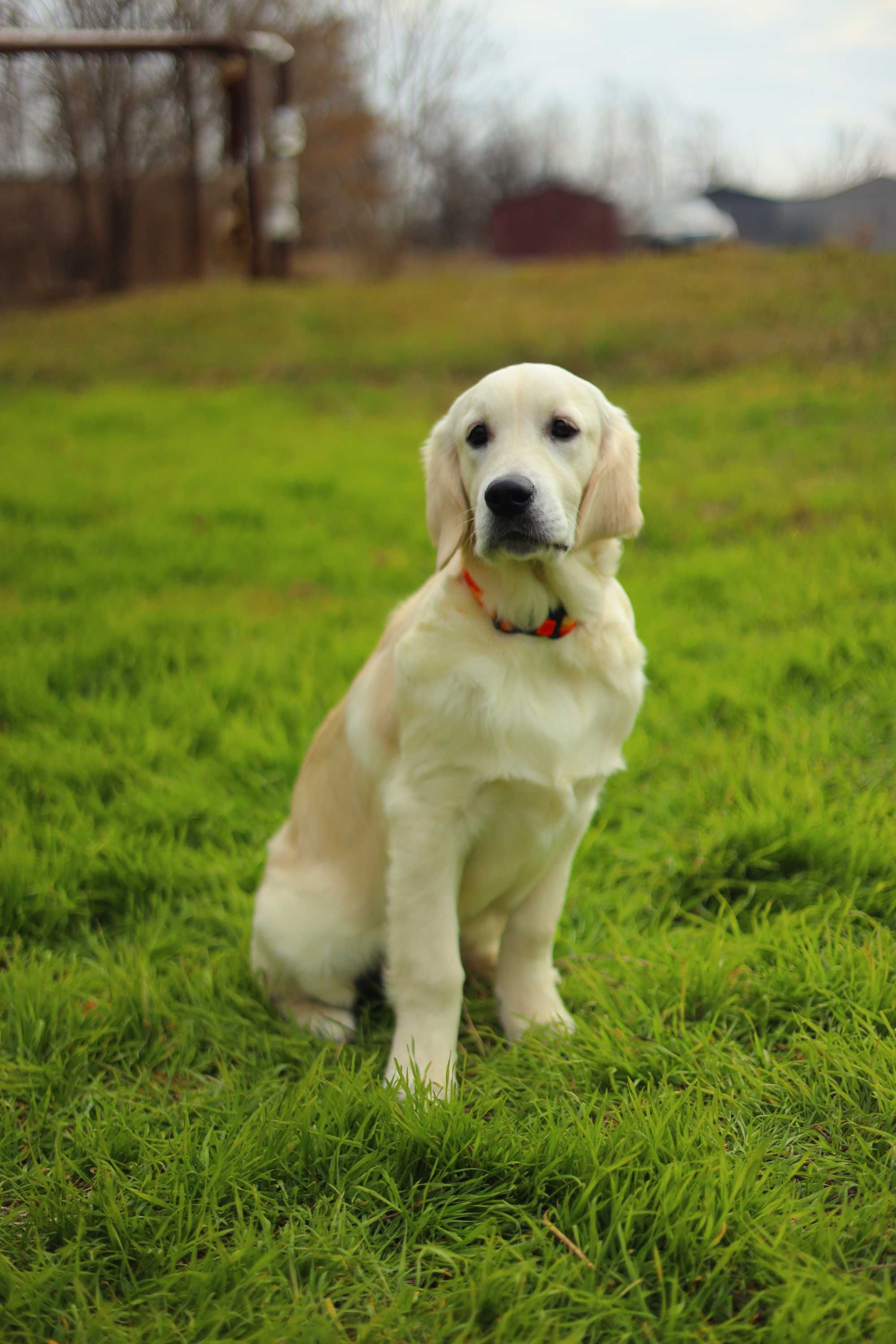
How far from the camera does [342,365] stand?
9.42m

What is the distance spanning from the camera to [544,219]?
28688 mm

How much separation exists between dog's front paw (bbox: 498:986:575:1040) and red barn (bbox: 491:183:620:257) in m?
27.4

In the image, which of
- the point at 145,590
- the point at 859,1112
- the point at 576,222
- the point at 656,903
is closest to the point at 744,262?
the point at 145,590

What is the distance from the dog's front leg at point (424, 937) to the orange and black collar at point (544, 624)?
1.22 ft

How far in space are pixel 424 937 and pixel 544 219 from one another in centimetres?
3028

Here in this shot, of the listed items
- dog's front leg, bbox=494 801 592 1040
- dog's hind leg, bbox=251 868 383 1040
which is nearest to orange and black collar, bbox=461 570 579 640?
dog's front leg, bbox=494 801 592 1040

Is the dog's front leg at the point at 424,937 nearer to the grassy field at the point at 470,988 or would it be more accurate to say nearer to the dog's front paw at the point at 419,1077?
the dog's front paw at the point at 419,1077

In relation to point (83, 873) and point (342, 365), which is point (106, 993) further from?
point (342, 365)

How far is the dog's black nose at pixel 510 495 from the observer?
1.80m

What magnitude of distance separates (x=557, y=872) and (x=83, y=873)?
133 centimetres

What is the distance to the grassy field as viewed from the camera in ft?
4.75

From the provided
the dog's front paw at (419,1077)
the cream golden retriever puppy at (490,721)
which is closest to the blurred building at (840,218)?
the cream golden retriever puppy at (490,721)

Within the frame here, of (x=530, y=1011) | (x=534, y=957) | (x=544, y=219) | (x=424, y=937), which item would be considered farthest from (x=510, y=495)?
(x=544, y=219)

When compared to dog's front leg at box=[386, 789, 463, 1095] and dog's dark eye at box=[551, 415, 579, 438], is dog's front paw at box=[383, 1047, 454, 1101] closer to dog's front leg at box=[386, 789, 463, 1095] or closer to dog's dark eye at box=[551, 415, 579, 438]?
dog's front leg at box=[386, 789, 463, 1095]
